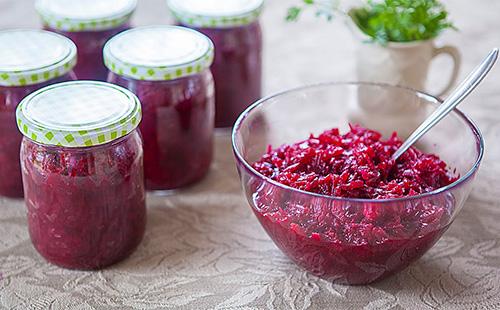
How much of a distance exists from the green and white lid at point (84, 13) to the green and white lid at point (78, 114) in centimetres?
29

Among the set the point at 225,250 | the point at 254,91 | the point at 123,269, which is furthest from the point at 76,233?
the point at 254,91

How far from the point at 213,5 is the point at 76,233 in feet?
2.03

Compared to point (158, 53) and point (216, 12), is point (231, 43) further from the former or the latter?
point (158, 53)

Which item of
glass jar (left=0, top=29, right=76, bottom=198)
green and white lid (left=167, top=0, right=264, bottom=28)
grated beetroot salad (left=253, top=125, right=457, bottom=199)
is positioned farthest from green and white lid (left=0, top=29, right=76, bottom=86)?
grated beetroot salad (left=253, top=125, right=457, bottom=199)

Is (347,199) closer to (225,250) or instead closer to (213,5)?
(225,250)

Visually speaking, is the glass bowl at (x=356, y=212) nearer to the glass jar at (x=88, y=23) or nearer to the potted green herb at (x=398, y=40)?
the potted green herb at (x=398, y=40)

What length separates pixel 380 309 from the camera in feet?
4.11

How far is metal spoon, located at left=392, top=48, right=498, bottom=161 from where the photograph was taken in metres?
1.28

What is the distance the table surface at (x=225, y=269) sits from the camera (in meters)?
1.28

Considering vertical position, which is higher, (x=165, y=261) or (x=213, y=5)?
(x=213, y=5)

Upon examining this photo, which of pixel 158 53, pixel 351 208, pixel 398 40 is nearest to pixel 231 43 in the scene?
pixel 158 53

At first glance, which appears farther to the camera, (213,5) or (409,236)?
(213,5)

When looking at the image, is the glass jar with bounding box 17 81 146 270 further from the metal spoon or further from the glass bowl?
the metal spoon

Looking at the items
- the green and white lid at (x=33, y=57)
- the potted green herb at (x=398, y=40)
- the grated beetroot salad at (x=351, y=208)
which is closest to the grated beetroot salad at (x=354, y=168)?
the grated beetroot salad at (x=351, y=208)
